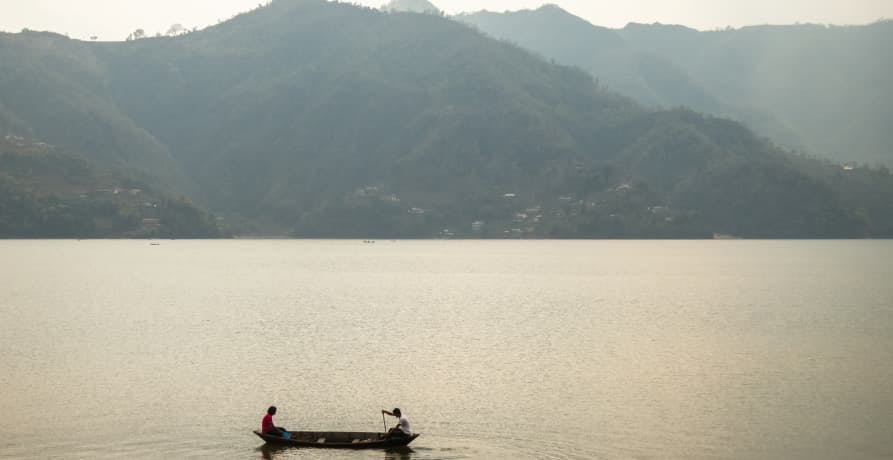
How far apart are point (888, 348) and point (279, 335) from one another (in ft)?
165

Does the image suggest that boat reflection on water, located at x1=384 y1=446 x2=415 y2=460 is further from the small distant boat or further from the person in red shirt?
the person in red shirt

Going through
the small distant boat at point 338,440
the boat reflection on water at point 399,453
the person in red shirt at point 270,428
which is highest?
the person in red shirt at point 270,428

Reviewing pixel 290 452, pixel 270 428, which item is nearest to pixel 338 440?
pixel 290 452

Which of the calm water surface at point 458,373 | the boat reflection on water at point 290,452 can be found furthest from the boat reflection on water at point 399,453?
the calm water surface at point 458,373

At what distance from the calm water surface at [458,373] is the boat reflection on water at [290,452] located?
0.16 meters

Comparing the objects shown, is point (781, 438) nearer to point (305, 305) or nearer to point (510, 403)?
point (510, 403)

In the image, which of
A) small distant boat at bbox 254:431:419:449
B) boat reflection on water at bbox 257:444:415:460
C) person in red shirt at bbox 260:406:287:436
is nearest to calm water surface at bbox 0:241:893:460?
boat reflection on water at bbox 257:444:415:460

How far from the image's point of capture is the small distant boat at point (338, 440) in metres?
46.8

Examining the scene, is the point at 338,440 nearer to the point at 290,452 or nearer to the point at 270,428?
the point at 290,452

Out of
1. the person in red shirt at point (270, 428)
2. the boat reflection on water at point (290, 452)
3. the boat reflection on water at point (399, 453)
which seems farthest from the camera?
the person in red shirt at point (270, 428)

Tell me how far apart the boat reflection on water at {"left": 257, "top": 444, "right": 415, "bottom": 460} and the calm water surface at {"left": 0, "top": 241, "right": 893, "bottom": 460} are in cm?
16

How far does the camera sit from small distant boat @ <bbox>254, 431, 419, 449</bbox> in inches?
1841

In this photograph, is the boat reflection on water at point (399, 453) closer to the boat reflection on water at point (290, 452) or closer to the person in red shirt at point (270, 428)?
the boat reflection on water at point (290, 452)

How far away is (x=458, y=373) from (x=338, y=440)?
2059 centimetres
